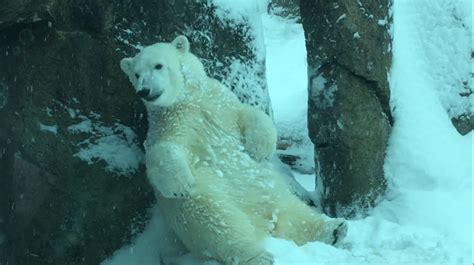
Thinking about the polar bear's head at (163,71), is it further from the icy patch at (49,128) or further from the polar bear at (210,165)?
the icy patch at (49,128)

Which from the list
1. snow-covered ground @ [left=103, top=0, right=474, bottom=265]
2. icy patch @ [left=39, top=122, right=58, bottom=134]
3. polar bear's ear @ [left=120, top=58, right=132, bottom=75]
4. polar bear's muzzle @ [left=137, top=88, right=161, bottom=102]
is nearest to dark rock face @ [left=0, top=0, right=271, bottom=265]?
icy patch @ [left=39, top=122, right=58, bottom=134]

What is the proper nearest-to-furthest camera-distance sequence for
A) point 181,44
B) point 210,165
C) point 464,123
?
point 210,165, point 181,44, point 464,123

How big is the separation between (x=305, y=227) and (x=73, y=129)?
61.3 inches

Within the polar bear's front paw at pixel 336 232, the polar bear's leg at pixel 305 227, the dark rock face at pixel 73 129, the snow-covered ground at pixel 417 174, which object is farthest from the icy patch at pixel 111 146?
the polar bear's front paw at pixel 336 232

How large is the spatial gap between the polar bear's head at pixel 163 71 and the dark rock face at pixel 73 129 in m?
0.45

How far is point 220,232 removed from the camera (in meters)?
3.80

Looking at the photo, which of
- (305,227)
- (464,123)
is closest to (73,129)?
(305,227)

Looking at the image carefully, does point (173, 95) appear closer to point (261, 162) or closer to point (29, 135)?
point (261, 162)

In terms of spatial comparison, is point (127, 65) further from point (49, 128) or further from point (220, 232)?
point (220, 232)

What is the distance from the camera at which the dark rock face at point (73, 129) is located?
462 centimetres

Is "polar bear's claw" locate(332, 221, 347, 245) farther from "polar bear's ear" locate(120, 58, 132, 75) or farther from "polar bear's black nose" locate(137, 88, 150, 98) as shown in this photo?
"polar bear's ear" locate(120, 58, 132, 75)

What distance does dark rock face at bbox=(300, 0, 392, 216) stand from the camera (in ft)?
15.6

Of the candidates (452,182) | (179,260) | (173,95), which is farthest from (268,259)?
(452,182)

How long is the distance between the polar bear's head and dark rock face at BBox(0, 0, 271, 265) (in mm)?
449
